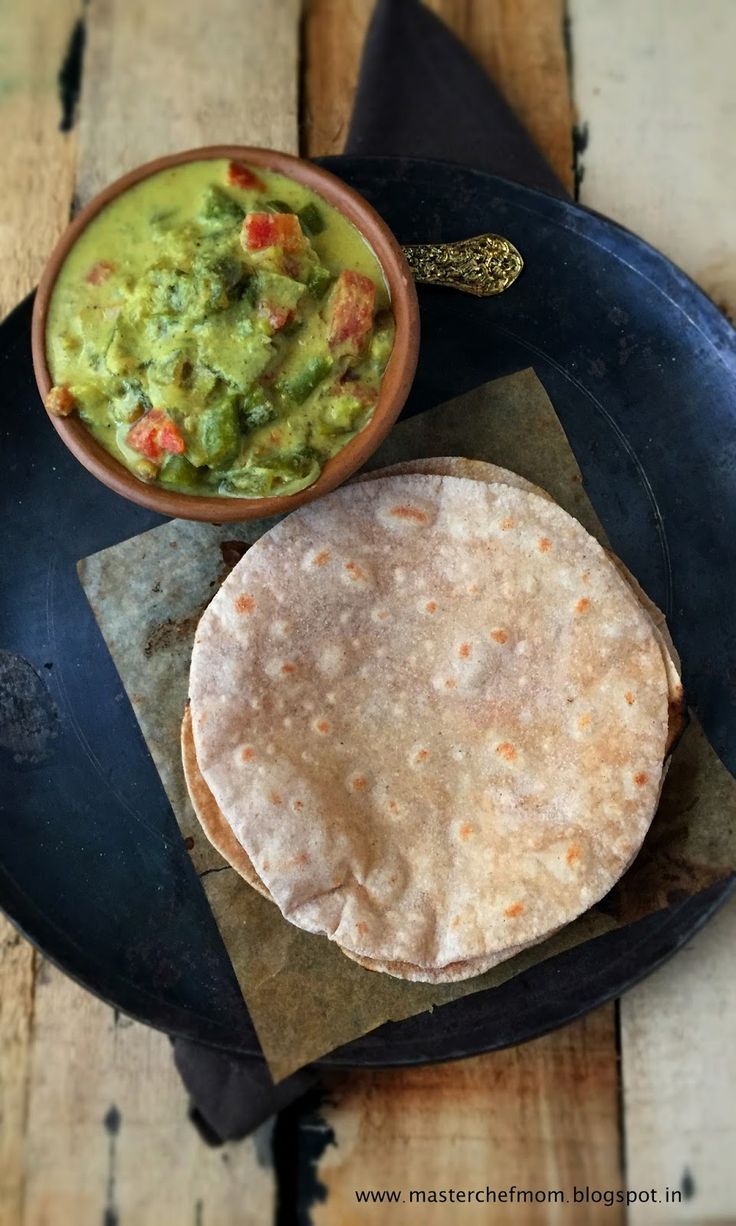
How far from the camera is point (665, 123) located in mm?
3293

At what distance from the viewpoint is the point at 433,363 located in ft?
9.38

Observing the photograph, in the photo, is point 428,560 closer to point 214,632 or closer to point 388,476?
point 388,476

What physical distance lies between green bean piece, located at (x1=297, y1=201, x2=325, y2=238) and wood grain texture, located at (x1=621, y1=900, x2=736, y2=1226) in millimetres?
Answer: 2098

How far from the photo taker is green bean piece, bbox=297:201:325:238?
2482mm

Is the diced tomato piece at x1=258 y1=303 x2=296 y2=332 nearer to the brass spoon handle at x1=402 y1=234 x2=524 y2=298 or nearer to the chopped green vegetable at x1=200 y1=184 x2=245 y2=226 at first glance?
the chopped green vegetable at x1=200 y1=184 x2=245 y2=226

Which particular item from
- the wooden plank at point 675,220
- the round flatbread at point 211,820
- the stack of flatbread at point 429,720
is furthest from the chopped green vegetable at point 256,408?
the wooden plank at point 675,220

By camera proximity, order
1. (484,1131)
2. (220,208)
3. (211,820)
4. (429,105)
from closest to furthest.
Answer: (220,208) < (211,820) < (484,1131) < (429,105)

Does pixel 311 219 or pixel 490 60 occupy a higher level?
pixel 490 60

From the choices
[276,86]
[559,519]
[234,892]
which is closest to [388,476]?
[559,519]

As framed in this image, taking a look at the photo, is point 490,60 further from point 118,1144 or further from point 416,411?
point 118,1144

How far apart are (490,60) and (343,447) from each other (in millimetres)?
1719

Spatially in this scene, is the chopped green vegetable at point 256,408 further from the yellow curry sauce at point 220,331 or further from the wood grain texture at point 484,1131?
the wood grain texture at point 484,1131

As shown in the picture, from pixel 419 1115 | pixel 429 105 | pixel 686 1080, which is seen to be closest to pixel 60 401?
pixel 429 105

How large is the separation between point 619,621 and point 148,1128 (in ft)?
6.17
